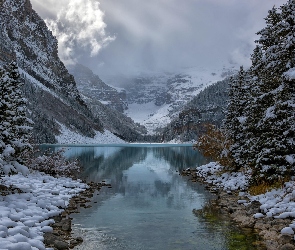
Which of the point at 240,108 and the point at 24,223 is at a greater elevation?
the point at 240,108

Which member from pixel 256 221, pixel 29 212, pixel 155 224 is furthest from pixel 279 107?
pixel 29 212

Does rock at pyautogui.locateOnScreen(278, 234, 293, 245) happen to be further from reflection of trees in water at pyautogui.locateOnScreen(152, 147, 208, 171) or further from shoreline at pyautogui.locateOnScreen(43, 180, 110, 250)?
reflection of trees in water at pyautogui.locateOnScreen(152, 147, 208, 171)

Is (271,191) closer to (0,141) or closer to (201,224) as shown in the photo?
(201,224)

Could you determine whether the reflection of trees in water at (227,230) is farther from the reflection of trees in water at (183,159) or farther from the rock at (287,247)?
the reflection of trees in water at (183,159)

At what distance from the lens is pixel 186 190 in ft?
92.7

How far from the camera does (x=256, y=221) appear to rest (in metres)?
16.1

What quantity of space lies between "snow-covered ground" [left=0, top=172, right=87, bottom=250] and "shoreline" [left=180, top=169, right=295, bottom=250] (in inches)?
354

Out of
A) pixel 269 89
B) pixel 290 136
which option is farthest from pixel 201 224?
pixel 269 89

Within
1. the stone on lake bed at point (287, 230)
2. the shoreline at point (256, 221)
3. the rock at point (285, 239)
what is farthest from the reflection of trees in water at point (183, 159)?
the rock at point (285, 239)

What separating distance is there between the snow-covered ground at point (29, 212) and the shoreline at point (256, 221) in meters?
8.99

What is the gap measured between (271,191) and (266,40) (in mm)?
10164

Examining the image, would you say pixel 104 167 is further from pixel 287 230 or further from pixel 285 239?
pixel 285 239

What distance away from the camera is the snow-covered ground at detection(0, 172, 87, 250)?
11.8 metres

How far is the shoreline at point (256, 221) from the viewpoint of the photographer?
12820mm
